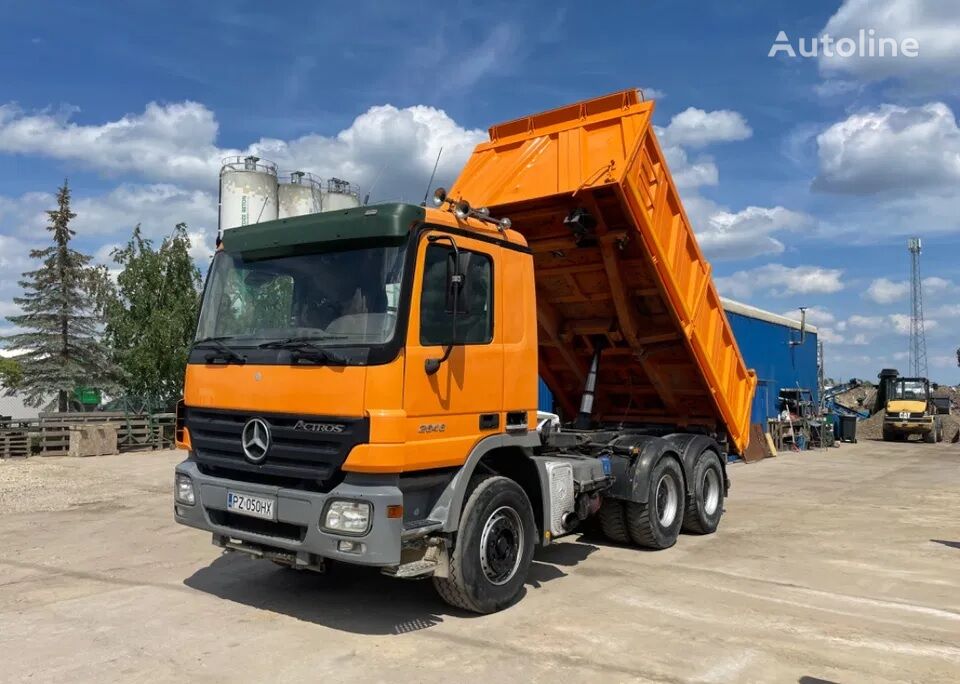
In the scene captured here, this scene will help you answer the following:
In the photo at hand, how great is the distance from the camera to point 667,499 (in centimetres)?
805

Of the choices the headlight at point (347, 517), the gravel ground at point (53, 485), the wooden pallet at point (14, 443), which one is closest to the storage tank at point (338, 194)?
the gravel ground at point (53, 485)

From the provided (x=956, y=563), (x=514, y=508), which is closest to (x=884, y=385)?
(x=956, y=563)

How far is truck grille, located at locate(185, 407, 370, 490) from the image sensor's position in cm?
473

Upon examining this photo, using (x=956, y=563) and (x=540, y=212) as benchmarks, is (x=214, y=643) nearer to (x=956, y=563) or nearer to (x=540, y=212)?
(x=540, y=212)

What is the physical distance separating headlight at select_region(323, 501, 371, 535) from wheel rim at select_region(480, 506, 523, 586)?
1049 millimetres

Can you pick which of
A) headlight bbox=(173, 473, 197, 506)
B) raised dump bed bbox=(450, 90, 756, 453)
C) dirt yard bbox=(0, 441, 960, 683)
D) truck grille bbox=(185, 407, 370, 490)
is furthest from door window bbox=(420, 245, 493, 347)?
headlight bbox=(173, 473, 197, 506)

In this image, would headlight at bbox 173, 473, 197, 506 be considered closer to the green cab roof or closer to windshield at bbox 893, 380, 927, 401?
the green cab roof

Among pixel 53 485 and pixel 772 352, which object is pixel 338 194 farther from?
pixel 772 352

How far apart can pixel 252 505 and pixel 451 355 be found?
1.72 m

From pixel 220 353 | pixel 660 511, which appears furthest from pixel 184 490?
pixel 660 511

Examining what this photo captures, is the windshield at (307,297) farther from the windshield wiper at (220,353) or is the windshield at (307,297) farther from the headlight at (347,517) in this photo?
Result: the headlight at (347,517)

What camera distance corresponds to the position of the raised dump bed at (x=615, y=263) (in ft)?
22.3

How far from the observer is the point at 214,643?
4.81 m

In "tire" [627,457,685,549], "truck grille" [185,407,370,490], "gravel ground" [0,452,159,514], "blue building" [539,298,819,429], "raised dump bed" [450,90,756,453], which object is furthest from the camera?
"blue building" [539,298,819,429]
